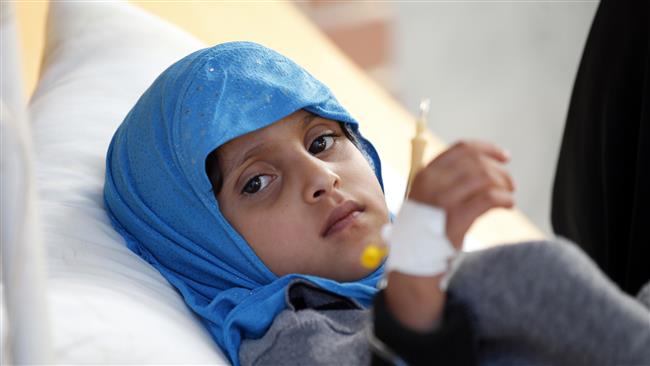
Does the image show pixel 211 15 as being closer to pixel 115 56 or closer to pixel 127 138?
pixel 115 56

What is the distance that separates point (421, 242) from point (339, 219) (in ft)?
1.06

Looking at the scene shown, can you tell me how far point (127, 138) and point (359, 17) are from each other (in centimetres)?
185

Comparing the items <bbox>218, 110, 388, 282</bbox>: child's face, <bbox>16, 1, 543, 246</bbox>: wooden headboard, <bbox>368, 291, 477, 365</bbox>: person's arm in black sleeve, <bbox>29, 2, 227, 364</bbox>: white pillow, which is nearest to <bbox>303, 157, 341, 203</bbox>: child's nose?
<bbox>218, 110, 388, 282</bbox>: child's face

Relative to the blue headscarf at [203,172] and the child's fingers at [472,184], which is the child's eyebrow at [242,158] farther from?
the child's fingers at [472,184]

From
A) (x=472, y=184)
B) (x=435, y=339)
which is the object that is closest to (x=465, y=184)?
Result: (x=472, y=184)

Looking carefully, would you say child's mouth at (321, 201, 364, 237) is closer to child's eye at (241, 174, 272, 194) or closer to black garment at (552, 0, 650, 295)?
child's eye at (241, 174, 272, 194)

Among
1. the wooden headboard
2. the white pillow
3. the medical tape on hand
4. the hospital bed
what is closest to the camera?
the hospital bed

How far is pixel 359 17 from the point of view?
297 centimetres

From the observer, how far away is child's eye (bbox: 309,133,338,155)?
1165 mm

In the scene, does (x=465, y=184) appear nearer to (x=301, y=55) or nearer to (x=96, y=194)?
(x=96, y=194)

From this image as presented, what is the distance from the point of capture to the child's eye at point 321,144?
1.17m

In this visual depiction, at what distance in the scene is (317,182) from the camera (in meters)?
1.08

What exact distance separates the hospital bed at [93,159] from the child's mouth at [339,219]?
161 millimetres

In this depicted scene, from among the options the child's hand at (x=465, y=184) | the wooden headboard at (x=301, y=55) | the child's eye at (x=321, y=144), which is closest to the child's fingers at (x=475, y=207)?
the child's hand at (x=465, y=184)
